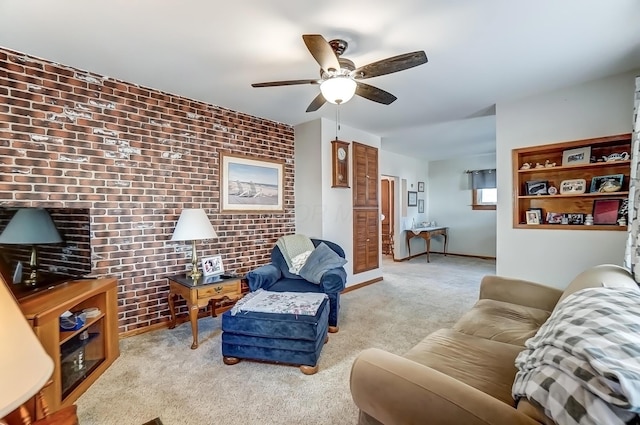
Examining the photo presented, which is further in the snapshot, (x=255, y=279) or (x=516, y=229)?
(x=516, y=229)

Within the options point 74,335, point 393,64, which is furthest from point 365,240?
point 74,335

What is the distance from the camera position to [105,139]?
269cm

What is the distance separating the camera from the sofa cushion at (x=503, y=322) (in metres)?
1.72

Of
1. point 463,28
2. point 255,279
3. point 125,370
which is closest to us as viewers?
point 463,28

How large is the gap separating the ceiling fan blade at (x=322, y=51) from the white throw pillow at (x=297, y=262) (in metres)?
2.07

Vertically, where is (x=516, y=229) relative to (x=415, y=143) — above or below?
below

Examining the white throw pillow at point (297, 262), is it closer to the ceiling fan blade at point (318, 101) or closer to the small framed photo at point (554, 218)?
the ceiling fan blade at point (318, 101)

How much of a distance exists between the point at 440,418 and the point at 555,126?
10.8 feet

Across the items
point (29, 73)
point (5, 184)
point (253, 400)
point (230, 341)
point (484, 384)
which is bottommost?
point (253, 400)

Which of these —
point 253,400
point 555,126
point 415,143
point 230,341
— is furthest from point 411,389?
point 415,143

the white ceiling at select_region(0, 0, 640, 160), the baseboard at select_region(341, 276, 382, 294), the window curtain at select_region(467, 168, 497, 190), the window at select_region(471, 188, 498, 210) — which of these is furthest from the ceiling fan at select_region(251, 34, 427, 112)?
the window at select_region(471, 188, 498, 210)

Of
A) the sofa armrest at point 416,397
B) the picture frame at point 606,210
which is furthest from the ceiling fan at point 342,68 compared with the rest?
the picture frame at point 606,210

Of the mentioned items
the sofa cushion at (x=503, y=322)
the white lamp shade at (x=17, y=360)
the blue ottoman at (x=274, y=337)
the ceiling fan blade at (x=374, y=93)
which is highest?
the ceiling fan blade at (x=374, y=93)

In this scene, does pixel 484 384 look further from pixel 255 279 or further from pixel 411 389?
pixel 255 279
